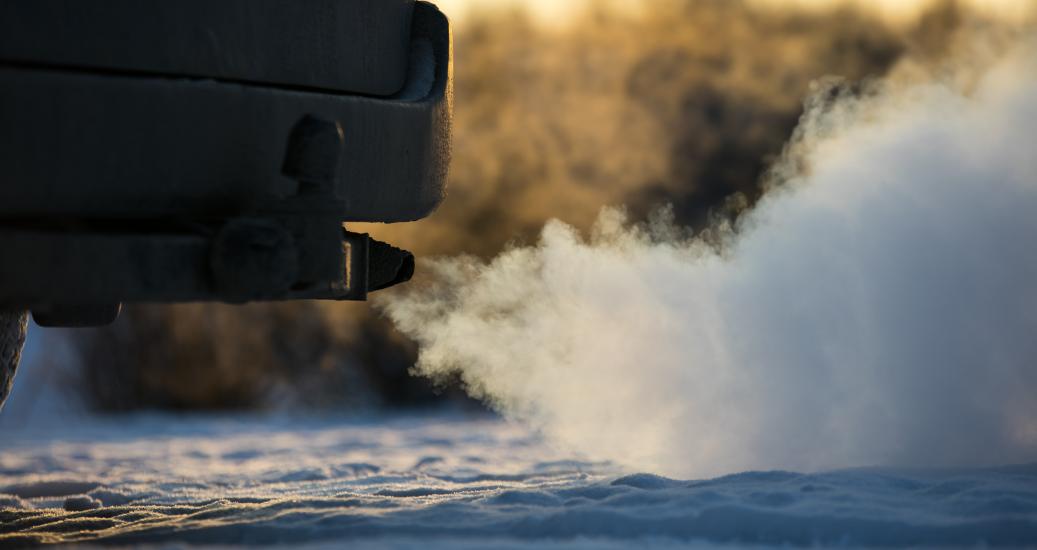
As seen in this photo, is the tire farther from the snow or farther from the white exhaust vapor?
the white exhaust vapor

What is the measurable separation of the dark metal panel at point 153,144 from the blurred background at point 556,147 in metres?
7.91

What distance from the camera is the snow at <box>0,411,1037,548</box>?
3.86m

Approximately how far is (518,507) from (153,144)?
151 centimetres

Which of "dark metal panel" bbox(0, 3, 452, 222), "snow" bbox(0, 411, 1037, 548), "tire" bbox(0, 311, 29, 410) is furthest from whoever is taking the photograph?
"tire" bbox(0, 311, 29, 410)

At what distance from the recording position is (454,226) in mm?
13016

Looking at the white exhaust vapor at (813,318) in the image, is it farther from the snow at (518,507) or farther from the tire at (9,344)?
the tire at (9,344)

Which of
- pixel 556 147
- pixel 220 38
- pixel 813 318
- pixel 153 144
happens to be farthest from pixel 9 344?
pixel 556 147

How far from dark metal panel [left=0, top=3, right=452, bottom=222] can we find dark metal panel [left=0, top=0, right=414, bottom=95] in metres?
0.05

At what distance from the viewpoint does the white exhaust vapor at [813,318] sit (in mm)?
5547

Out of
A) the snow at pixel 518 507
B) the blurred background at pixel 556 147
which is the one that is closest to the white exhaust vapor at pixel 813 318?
the snow at pixel 518 507

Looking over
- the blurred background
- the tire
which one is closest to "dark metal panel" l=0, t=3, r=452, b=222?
the tire

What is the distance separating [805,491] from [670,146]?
10.9m

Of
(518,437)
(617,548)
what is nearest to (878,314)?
(617,548)

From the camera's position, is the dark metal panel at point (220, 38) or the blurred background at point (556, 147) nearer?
the dark metal panel at point (220, 38)
